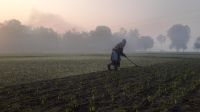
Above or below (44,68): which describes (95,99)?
below

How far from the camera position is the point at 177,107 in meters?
10.5

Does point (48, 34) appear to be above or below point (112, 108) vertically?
above

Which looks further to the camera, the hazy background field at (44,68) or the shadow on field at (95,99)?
the hazy background field at (44,68)

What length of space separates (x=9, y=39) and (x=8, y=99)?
175m

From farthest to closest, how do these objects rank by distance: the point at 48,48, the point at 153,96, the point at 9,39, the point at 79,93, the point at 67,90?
1. the point at 48,48
2. the point at 9,39
3. the point at 67,90
4. the point at 79,93
5. the point at 153,96

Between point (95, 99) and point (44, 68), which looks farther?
point (44, 68)

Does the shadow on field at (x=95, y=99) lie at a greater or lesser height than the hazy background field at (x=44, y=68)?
lesser

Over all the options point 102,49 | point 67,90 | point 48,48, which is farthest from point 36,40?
point 67,90

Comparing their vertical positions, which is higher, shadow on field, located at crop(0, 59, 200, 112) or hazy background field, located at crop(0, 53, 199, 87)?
hazy background field, located at crop(0, 53, 199, 87)

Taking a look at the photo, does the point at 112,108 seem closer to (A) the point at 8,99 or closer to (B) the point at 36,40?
(A) the point at 8,99

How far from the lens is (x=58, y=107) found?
11.0 m

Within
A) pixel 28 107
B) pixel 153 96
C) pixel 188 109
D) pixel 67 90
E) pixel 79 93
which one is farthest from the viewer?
pixel 67 90

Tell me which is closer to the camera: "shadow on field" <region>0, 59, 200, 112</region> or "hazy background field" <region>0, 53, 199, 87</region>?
"shadow on field" <region>0, 59, 200, 112</region>

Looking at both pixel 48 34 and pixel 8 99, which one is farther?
pixel 48 34
